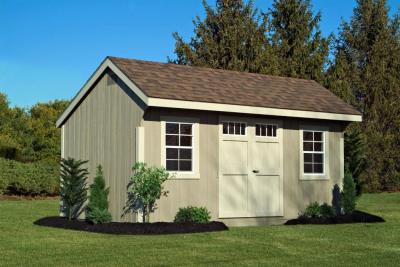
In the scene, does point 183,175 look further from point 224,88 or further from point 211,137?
point 224,88

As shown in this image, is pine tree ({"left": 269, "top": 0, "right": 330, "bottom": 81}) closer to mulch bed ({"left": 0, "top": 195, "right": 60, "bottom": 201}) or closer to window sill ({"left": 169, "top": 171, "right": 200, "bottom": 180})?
mulch bed ({"left": 0, "top": 195, "right": 60, "bottom": 201})

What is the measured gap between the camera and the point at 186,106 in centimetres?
1573

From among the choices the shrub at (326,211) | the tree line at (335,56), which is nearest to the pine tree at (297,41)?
the tree line at (335,56)

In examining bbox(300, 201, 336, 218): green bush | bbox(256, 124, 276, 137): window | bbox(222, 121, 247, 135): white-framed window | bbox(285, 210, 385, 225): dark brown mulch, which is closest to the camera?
bbox(222, 121, 247, 135): white-framed window

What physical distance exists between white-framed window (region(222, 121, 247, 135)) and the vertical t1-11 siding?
2.51 metres

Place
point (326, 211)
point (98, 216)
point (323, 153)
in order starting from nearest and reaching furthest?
point (98, 216) → point (326, 211) → point (323, 153)

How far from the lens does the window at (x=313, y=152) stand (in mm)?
18688

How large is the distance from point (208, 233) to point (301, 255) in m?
3.54

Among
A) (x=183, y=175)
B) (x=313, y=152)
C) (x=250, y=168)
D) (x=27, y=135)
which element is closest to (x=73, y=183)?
(x=183, y=175)

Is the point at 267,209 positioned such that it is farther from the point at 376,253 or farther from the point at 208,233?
the point at 376,253

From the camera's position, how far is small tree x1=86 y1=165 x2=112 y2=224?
15555 mm

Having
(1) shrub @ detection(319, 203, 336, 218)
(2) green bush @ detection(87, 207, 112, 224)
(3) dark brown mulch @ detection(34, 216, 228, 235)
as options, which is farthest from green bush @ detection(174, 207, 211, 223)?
(1) shrub @ detection(319, 203, 336, 218)

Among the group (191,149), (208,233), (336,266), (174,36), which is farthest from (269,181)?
(174,36)

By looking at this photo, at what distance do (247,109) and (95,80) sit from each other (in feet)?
12.8
